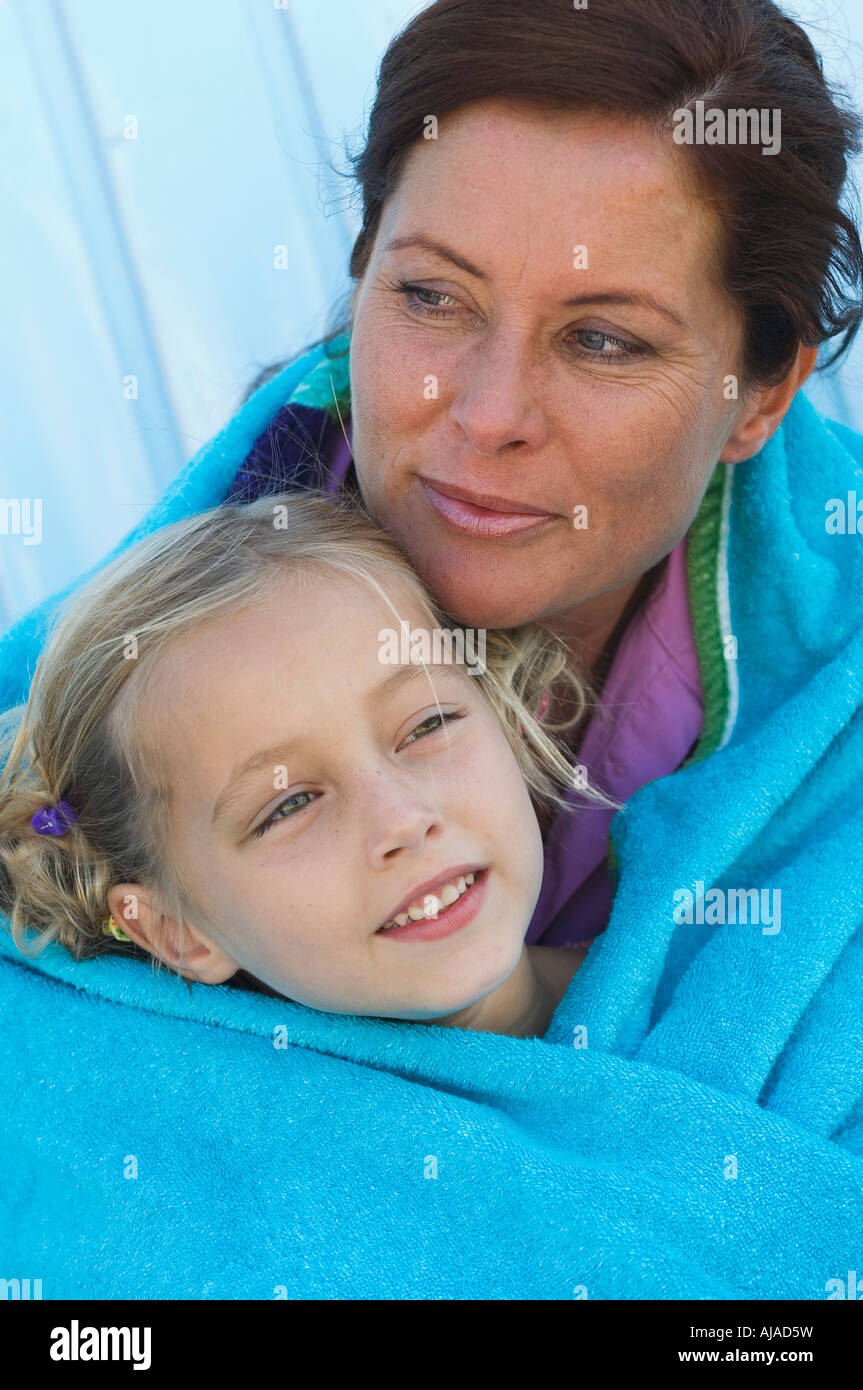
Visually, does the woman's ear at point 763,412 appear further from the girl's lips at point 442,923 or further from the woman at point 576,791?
the girl's lips at point 442,923

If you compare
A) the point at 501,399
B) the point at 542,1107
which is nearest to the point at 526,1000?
the point at 542,1107

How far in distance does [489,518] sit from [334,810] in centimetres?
34

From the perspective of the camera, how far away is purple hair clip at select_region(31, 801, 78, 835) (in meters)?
1.19

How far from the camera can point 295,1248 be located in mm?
986

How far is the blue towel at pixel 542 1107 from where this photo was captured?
3.24 feet

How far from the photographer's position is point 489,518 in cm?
121

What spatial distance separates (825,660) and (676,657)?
16cm

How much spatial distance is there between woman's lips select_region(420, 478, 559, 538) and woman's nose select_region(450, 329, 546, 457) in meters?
0.07

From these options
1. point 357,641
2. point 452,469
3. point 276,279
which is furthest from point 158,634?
point 276,279

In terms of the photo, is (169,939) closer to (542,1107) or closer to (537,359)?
(542,1107)

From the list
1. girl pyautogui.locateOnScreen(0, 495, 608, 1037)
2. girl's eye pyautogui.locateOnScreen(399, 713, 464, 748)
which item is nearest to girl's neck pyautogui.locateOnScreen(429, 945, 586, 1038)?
girl pyautogui.locateOnScreen(0, 495, 608, 1037)

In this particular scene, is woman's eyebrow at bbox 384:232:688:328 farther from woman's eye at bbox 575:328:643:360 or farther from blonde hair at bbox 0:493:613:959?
blonde hair at bbox 0:493:613:959

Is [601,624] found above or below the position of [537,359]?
below
